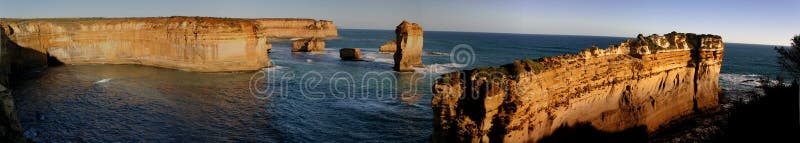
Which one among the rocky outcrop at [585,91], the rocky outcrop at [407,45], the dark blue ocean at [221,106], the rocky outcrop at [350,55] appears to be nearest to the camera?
the rocky outcrop at [585,91]

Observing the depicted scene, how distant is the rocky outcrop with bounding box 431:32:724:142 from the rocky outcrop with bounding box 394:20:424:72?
28548 millimetres

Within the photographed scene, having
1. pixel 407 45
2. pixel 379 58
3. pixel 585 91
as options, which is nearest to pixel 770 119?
pixel 585 91

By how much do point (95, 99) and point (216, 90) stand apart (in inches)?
278

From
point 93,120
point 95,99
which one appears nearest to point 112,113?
point 93,120

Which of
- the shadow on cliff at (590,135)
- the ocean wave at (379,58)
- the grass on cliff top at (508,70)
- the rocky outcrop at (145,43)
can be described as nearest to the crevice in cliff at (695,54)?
the shadow on cliff at (590,135)

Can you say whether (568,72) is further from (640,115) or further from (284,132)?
(284,132)

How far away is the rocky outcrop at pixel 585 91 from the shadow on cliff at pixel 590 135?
0.59 feet

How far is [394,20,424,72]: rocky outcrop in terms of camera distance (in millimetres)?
47562

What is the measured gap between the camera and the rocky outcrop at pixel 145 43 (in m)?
41.4

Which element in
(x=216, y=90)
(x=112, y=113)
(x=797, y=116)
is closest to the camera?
(x=797, y=116)

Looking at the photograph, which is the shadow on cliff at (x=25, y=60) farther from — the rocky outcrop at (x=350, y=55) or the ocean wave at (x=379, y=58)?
the ocean wave at (x=379, y=58)

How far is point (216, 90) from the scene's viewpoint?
31.8 m

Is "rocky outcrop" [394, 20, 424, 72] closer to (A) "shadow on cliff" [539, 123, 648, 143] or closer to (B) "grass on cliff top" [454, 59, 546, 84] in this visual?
(A) "shadow on cliff" [539, 123, 648, 143]

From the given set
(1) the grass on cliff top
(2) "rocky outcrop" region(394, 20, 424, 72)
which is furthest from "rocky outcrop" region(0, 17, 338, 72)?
(1) the grass on cliff top
